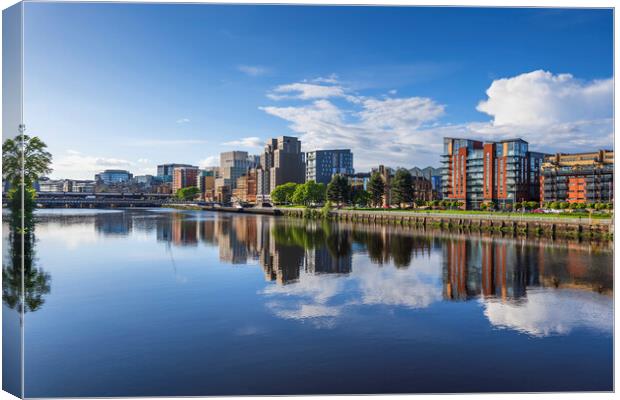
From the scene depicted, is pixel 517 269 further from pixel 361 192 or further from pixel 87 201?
pixel 87 201

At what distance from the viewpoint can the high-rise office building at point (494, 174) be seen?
97.9 m

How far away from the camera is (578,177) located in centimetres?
8512

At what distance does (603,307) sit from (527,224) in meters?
39.5

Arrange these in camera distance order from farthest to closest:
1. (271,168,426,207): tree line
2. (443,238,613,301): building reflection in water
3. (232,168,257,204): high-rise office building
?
(232,168,257,204): high-rise office building
(271,168,426,207): tree line
(443,238,613,301): building reflection in water

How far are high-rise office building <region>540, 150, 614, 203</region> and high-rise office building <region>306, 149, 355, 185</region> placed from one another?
9438cm

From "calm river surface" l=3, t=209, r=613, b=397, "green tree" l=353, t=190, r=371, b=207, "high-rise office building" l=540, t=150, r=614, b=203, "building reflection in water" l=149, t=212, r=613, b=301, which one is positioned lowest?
"calm river surface" l=3, t=209, r=613, b=397

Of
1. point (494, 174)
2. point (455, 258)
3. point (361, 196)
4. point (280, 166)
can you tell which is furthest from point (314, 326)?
point (280, 166)

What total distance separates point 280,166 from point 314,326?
496 feet

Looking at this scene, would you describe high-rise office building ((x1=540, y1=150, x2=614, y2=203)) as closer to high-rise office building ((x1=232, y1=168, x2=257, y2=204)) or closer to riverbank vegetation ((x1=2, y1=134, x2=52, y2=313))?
riverbank vegetation ((x1=2, y1=134, x2=52, y2=313))

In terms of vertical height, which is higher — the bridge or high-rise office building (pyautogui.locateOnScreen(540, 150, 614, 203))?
high-rise office building (pyautogui.locateOnScreen(540, 150, 614, 203))

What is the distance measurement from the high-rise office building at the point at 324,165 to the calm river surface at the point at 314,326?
148749 millimetres

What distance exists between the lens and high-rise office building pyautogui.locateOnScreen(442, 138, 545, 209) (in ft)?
321

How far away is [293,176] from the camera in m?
170

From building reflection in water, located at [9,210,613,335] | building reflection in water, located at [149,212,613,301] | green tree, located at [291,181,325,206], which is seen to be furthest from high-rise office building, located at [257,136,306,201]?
building reflection in water, located at [9,210,613,335]
